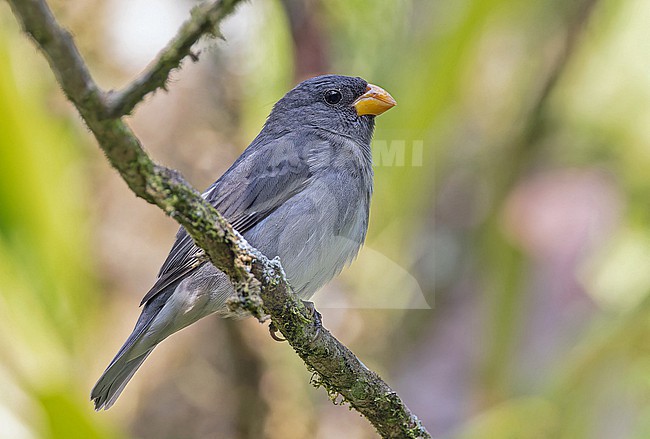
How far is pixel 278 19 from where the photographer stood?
12.2 ft

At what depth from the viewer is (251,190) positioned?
288 centimetres

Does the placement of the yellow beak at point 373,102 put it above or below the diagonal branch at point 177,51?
above

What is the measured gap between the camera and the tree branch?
132 cm

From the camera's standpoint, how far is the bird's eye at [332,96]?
11.0ft

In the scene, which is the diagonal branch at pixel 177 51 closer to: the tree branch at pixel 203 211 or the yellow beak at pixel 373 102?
the tree branch at pixel 203 211

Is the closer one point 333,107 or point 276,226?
point 276,226

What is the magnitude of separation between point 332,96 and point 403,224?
0.86 metres

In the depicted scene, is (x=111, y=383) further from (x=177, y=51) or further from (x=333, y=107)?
(x=177, y=51)

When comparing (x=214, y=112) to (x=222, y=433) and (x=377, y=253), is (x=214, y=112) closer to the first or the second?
(x=377, y=253)

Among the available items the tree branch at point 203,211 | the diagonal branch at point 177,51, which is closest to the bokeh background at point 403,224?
the tree branch at point 203,211

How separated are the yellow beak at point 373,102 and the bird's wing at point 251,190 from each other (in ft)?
1.16

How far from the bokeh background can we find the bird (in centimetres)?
28

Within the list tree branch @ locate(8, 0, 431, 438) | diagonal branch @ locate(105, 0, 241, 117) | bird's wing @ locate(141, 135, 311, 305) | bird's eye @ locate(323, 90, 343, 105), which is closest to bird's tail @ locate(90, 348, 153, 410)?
bird's wing @ locate(141, 135, 311, 305)

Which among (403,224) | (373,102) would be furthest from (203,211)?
(403,224)
